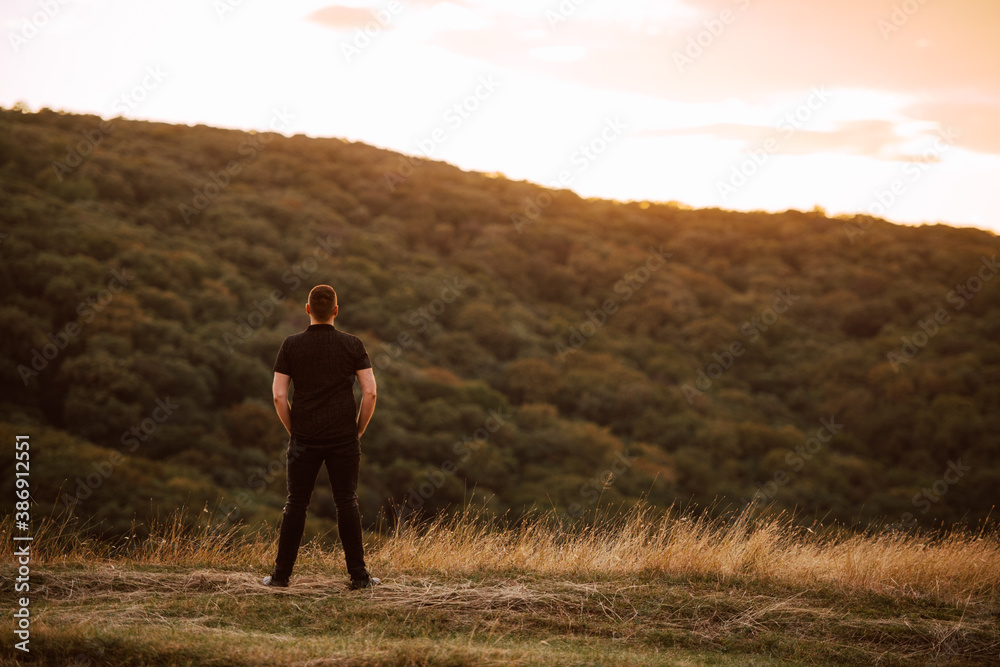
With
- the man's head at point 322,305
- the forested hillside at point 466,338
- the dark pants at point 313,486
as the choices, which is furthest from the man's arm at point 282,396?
the forested hillside at point 466,338

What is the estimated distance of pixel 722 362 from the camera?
4966 centimetres

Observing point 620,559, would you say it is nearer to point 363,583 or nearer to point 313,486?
point 363,583

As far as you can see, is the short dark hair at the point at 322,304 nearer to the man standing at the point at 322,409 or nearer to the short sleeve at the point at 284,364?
the man standing at the point at 322,409

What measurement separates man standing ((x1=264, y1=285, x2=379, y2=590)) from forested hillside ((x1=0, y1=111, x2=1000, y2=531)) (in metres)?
11.2

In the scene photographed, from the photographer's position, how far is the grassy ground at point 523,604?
3.76m

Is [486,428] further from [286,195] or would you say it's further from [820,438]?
[286,195]

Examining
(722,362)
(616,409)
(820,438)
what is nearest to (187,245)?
(616,409)

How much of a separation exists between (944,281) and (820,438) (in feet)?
89.1

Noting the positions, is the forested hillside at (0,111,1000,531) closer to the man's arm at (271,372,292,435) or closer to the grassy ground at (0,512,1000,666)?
the grassy ground at (0,512,1000,666)

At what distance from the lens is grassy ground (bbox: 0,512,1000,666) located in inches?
148

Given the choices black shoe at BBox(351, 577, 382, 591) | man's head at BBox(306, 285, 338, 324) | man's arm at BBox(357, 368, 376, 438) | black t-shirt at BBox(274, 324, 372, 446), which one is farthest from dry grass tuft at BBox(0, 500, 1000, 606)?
man's head at BBox(306, 285, 338, 324)

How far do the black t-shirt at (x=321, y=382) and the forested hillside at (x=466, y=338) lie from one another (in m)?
11.4

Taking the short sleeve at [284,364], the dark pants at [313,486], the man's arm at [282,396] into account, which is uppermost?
the short sleeve at [284,364]

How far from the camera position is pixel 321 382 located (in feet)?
14.8
